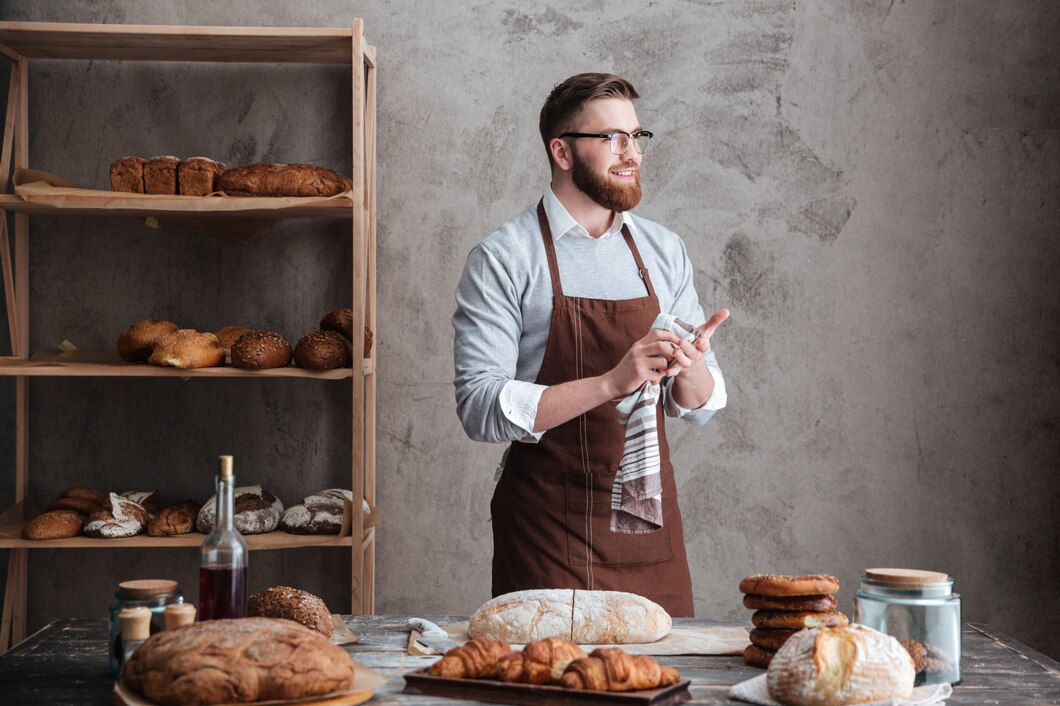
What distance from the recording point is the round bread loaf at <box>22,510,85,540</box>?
2.96m

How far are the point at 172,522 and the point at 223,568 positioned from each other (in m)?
1.70

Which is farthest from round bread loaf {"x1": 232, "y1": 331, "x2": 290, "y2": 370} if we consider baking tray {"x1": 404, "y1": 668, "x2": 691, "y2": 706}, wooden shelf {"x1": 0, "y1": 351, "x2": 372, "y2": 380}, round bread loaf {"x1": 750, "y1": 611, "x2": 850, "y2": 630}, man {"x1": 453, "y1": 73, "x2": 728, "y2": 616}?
round bread loaf {"x1": 750, "y1": 611, "x2": 850, "y2": 630}

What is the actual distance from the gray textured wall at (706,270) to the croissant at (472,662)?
2.01 metres

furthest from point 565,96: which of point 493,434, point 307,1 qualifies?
point 307,1

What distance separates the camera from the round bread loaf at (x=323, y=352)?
2.97 meters

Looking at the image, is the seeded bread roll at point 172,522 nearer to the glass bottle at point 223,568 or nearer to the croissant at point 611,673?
the glass bottle at point 223,568

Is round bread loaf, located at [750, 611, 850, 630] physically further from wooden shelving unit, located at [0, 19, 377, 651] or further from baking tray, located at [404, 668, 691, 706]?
wooden shelving unit, located at [0, 19, 377, 651]

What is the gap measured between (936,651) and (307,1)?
9.17 ft

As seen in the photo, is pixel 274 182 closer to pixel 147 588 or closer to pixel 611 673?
pixel 147 588

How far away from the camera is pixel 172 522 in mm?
3023

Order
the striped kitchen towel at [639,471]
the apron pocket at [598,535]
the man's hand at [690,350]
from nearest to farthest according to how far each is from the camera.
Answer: the man's hand at [690,350], the striped kitchen towel at [639,471], the apron pocket at [598,535]

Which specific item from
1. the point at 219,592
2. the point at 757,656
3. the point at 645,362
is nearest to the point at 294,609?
the point at 219,592

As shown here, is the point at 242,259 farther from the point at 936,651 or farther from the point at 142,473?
the point at 936,651

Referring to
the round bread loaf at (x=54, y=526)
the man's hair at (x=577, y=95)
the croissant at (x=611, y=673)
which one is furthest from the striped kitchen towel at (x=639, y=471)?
the round bread loaf at (x=54, y=526)
